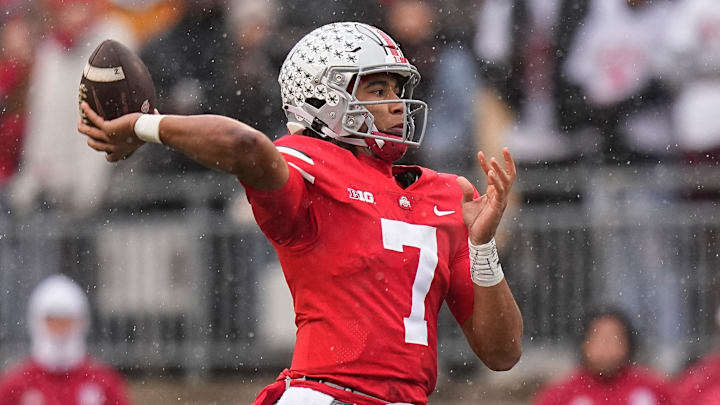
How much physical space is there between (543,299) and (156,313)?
2.45m

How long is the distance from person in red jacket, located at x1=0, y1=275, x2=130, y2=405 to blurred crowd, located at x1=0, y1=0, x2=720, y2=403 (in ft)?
2.22

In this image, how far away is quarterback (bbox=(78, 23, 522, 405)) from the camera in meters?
3.80

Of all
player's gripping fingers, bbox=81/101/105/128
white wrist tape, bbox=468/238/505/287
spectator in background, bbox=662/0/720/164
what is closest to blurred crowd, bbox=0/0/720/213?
spectator in background, bbox=662/0/720/164

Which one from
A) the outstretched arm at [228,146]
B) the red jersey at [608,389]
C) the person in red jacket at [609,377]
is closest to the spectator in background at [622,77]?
the person in red jacket at [609,377]

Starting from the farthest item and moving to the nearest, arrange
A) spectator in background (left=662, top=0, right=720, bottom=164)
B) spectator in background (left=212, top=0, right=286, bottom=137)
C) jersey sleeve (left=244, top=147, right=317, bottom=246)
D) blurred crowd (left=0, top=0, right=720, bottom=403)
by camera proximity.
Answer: spectator in background (left=212, top=0, right=286, bottom=137) < blurred crowd (left=0, top=0, right=720, bottom=403) < spectator in background (left=662, top=0, right=720, bottom=164) < jersey sleeve (left=244, top=147, right=317, bottom=246)

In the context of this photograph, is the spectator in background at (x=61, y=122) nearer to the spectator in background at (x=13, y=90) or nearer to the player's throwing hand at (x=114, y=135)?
the spectator in background at (x=13, y=90)

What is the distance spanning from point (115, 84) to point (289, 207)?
609 millimetres

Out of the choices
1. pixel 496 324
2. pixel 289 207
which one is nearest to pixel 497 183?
pixel 496 324

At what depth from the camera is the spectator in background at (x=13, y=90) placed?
9086 mm

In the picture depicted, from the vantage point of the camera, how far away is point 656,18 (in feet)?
27.5

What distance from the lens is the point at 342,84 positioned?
419cm

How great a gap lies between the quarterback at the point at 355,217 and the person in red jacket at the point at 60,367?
429 cm

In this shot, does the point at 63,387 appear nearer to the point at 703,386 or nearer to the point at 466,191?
the point at 703,386

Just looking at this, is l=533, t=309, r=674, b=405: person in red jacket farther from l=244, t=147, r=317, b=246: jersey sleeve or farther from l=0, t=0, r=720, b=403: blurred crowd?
l=244, t=147, r=317, b=246: jersey sleeve
